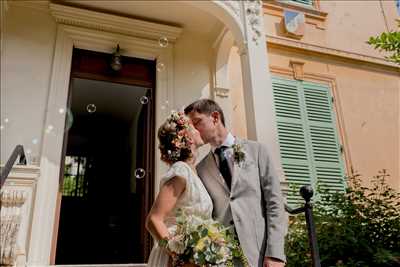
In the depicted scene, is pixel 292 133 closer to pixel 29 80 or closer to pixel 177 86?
pixel 177 86

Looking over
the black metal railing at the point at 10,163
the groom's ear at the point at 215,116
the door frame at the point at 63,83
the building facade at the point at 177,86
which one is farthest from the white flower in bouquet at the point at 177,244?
the door frame at the point at 63,83

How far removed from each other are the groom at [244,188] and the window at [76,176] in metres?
7.87

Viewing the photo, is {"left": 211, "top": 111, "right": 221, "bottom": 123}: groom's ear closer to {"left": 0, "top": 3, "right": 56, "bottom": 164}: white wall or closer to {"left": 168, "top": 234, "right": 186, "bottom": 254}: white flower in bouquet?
{"left": 168, "top": 234, "right": 186, "bottom": 254}: white flower in bouquet

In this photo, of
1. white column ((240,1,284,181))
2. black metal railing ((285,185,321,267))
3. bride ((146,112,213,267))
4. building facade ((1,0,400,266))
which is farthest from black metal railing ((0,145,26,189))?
white column ((240,1,284,181))

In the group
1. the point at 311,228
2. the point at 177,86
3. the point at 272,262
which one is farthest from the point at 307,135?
the point at 272,262

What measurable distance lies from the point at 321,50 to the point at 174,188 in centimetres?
513

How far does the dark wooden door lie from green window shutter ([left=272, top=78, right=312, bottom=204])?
196 centimetres

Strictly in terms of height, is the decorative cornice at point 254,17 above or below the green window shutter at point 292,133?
above

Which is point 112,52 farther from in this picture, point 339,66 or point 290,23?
point 339,66

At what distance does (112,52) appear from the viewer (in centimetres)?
498

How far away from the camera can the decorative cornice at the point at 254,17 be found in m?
4.52

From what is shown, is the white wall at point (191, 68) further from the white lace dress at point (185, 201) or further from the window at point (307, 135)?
the white lace dress at point (185, 201)

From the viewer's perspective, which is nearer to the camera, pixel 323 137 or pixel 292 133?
pixel 292 133

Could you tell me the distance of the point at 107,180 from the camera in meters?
8.99
